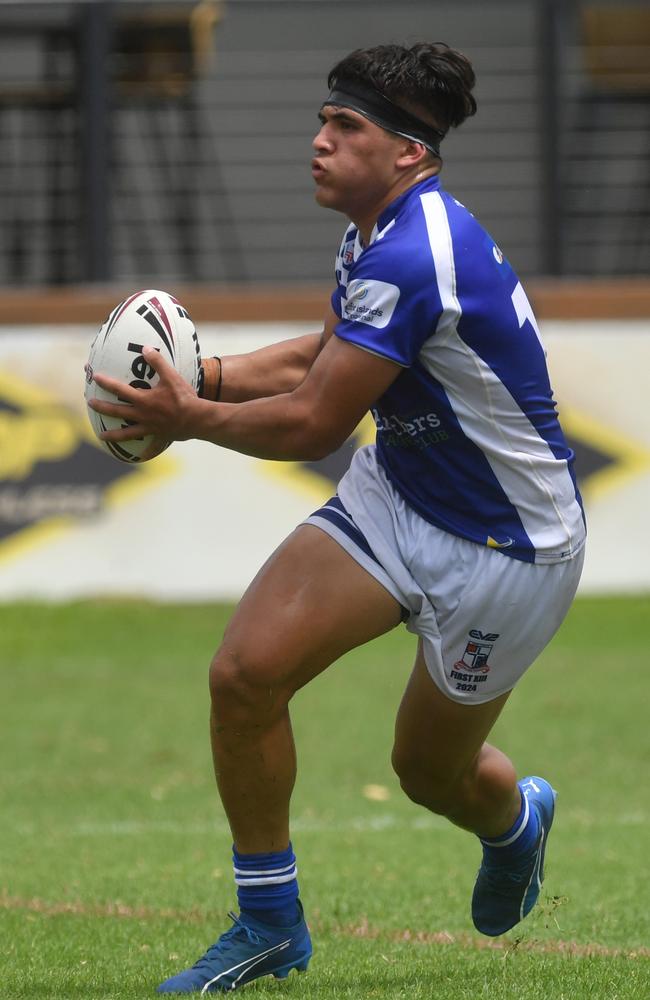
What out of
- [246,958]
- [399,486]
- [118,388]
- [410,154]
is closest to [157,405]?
[118,388]

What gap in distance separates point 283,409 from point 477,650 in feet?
2.73

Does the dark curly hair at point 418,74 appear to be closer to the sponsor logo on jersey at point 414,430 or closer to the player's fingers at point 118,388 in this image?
the sponsor logo on jersey at point 414,430

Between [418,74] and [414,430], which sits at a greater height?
[418,74]

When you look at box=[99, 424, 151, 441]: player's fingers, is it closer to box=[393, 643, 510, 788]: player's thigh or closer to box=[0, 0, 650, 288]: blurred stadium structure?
box=[393, 643, 510, 788]: player's thigh

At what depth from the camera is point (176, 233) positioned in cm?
1548

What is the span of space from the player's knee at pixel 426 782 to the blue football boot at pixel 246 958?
20.7 inches

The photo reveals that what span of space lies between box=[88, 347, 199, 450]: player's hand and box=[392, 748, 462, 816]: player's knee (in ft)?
3.66

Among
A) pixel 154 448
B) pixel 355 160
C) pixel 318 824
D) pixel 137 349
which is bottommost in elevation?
pixel 318 824

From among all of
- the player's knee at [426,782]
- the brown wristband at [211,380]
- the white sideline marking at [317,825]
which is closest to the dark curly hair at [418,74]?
the brown wristband at [211,380]

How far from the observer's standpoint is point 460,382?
4.35 m

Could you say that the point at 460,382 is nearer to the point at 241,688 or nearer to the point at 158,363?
the point at 158,363

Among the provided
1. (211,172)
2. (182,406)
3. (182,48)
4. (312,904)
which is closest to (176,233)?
(211,172)

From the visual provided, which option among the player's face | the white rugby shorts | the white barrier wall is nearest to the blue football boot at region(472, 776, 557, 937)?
the white rugby shorts

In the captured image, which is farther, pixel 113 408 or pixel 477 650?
pixel 477 650
